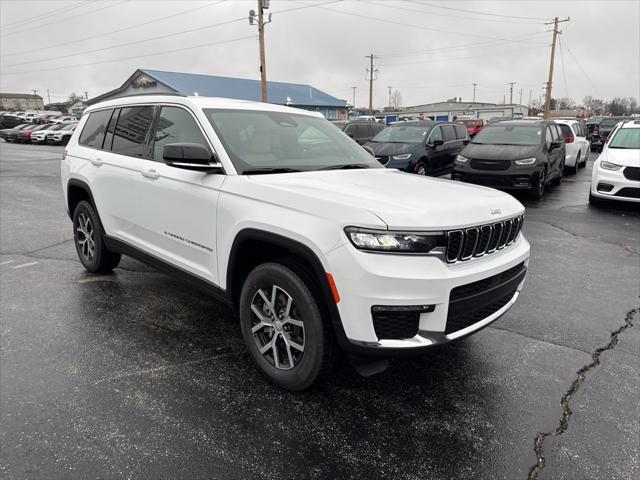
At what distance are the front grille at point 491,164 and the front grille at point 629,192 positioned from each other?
211 centimetres

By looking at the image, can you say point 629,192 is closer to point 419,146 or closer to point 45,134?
point 419,146

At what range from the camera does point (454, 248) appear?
8.71ft

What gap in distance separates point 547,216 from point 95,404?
8422 millimetres

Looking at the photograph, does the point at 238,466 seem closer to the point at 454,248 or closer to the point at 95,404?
the point at 95,404

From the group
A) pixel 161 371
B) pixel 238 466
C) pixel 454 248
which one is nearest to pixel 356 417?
pixel 238 466

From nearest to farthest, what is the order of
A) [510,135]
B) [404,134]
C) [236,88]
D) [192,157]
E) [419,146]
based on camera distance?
[192,157] < [510,135] < [419,146] < [404,134] < [236,88]

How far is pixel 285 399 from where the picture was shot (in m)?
2.98

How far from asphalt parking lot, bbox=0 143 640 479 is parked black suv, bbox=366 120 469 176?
7.00m

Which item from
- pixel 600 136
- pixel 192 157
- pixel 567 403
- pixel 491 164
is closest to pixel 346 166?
pixel 192 157

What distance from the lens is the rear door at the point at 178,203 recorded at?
3.37m

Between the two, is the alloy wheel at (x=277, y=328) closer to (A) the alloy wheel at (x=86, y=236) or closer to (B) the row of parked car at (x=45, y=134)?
(A) the alloy wheel at (x=86, y=236)

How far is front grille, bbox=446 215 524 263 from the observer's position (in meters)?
2.64

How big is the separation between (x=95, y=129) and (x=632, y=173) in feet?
29.6

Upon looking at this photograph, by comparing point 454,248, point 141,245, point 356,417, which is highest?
point 454,248
